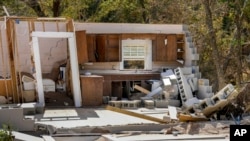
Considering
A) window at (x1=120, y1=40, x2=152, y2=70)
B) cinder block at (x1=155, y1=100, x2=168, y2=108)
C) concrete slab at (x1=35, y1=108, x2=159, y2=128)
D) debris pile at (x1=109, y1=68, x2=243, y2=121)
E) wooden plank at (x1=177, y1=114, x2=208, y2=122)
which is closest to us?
concrete slab at (x1=35, y1=108, x2=159, y2=128)

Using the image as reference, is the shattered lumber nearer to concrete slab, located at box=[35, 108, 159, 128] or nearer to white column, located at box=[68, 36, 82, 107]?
concrete slab, located at box=[35, 108, 159, 128]

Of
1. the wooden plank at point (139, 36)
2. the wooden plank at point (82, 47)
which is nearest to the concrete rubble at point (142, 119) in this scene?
the wooden plank at point (82, 47)

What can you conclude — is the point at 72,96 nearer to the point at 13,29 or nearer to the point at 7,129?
the point at 13,29

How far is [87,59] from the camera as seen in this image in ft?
45.3

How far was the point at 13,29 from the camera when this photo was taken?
42.3 feet

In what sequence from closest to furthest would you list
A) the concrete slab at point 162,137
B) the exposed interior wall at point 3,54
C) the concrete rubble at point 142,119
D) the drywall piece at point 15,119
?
1. the concrete slab at point 162,137
2. the concrete rubble at point 142,119
3. the drywall piece at point 15,119
4. the exposed interior wall at point 3,54

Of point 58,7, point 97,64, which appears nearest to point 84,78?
point 97,64

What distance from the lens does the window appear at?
14.8 meters

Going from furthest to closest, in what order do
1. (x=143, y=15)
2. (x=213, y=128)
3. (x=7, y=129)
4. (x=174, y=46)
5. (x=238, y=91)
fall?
(x=143, y=15) → (x=174, y=46) → (x=238, y=91) → (x=213, y=128) → (x=7, y=129)

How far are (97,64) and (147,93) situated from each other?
1.94 m

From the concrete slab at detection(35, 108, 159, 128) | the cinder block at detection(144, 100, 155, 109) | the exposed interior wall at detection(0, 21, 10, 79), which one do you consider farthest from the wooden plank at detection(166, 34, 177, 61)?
the exposed interior wall at detection(0, 21, 10, 79)

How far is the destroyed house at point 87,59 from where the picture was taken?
1280cm

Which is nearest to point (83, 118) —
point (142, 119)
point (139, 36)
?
point (142, 119)

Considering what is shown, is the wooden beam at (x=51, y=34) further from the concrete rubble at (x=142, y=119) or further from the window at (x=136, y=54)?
the window at (x=136, y=54)
